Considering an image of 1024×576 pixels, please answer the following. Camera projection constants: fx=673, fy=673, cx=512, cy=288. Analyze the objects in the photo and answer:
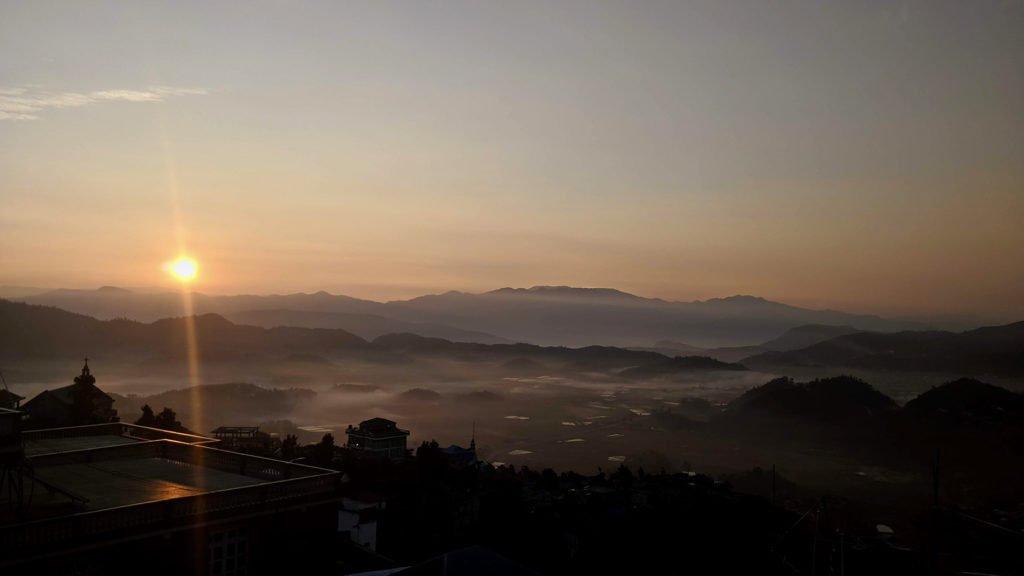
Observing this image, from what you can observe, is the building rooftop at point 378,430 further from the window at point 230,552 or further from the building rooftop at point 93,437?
the window at point 230,552

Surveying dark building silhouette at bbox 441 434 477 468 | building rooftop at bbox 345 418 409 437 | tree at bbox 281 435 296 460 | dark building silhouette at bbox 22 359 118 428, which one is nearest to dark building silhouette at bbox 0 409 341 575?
dark building silhouette at bbox 22 359 118 428

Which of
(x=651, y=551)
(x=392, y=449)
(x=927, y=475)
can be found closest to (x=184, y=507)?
(x=651, y=551)

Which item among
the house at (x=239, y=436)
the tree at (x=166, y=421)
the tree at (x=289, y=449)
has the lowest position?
the tree at (x=289, y=449)

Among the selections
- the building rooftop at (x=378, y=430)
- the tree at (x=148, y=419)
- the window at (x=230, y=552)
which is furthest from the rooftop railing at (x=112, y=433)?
the building rooftop at (x=378, y=430)

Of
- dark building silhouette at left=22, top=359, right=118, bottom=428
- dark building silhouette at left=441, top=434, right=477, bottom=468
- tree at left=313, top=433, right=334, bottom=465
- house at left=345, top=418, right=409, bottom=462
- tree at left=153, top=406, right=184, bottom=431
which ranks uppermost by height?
dark building silhouette at left=22, top=359, right=118, bottom=428

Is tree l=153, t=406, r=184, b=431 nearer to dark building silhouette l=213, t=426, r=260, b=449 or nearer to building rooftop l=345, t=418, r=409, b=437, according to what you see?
dark building silhouette l=213, t=426, r=260, b=449

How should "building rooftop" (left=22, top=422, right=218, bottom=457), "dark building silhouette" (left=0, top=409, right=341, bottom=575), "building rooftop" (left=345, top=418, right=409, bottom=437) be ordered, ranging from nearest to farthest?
"dark building silhouette" (left=0, top=409, right=341, bottom=575)
"building rooftop" (left=22, top=422, right=218, bottom=457)
"building rooftop" (left=345, top=418, right=409, bottom=437)
